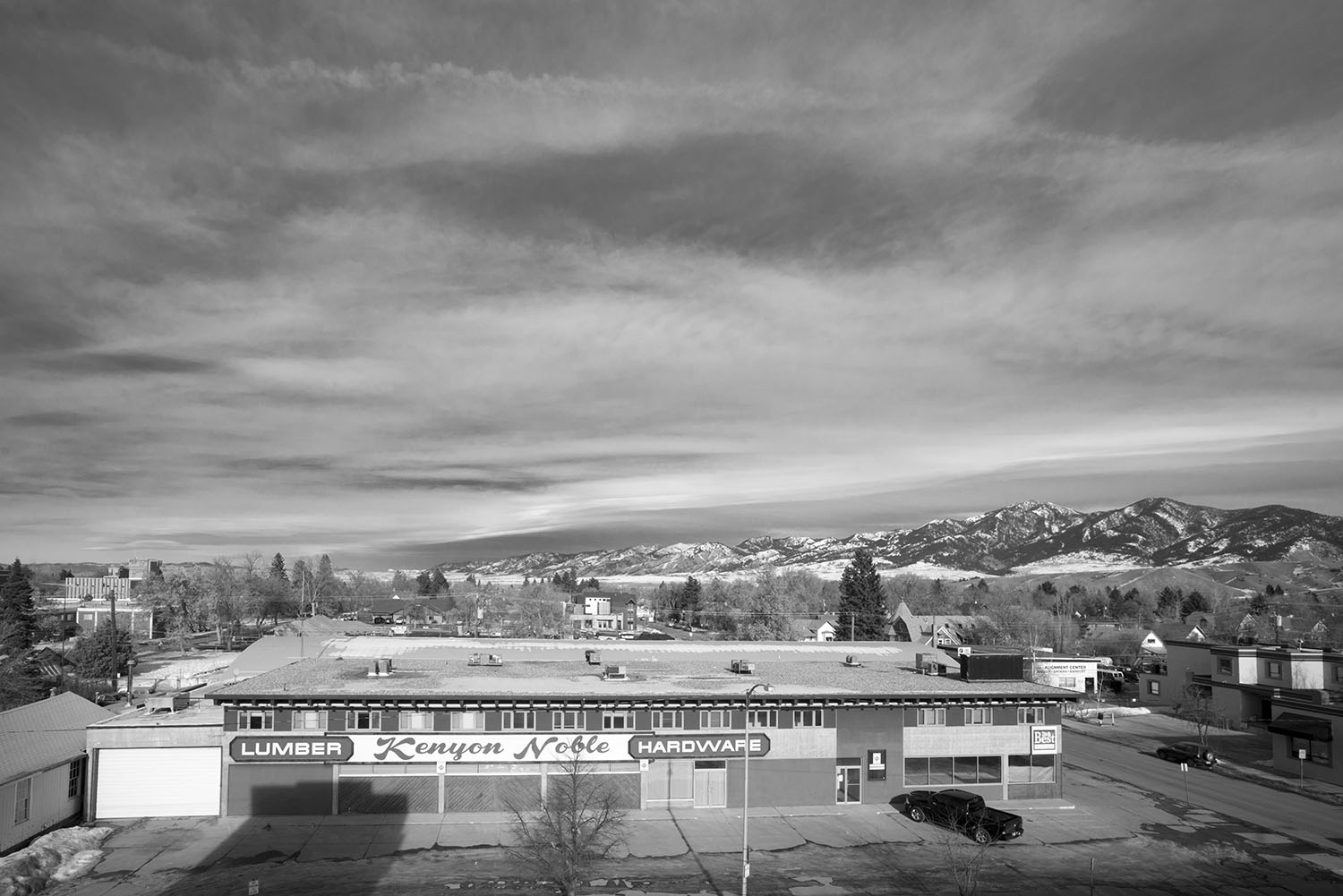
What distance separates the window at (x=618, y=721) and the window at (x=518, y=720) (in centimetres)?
354

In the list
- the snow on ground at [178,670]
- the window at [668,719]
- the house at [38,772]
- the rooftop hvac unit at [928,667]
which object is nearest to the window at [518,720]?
the window at [668,719]

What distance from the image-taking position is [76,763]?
40406mm

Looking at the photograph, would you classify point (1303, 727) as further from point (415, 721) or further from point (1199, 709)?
point (415, 721)

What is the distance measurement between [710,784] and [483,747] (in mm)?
11420

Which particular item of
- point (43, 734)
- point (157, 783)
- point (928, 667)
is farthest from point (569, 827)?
point (928, 667)

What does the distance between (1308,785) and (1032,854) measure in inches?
980

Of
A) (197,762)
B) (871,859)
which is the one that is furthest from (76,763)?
(871,859)

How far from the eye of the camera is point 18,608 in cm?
10406

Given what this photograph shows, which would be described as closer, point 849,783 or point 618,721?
point 618,721

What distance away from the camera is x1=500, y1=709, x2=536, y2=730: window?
43062 mm

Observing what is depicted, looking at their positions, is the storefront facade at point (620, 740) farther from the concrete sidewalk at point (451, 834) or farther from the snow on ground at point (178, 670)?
the snow on ground at point (178, 670)

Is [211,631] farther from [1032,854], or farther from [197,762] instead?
[1032,854]

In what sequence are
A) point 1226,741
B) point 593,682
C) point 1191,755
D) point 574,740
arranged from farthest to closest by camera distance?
1. point 1226,741
2. point 1191,755
3. point 593,682
4. point 574,740

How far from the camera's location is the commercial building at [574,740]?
136 feet
